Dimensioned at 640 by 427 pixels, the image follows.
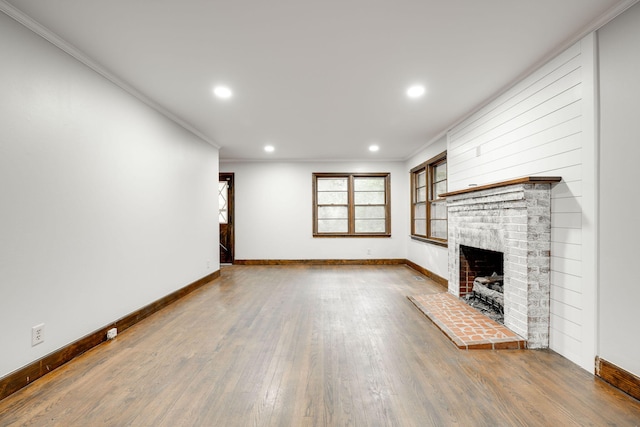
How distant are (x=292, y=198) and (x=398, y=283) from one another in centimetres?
327

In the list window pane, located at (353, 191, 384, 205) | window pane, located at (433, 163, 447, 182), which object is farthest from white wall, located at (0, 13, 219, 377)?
window pane, located at (353, 191, 384, 205)

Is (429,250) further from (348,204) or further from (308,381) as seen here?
(308,381)

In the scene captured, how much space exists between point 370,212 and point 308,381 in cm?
549

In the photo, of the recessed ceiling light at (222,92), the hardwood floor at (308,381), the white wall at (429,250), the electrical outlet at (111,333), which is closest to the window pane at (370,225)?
the white wall at (429,250)

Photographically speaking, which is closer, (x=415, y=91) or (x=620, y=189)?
(x=620, y=189)

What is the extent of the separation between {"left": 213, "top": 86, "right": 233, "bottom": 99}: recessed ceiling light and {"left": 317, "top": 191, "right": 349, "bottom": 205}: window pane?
413cm

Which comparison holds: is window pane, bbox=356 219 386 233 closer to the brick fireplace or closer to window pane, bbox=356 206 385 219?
window pane, bbox=356 206 385 219

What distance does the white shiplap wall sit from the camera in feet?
7.25

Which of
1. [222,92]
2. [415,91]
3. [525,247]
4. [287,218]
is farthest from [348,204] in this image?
[525,247]

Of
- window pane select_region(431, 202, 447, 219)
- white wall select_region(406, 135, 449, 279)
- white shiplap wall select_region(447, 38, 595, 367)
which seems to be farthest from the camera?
window pane select_region(431, 202, 447, 219)

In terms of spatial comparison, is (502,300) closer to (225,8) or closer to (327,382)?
(327,382)

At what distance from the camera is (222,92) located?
3.26m

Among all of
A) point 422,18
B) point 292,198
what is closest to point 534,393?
point 422,18

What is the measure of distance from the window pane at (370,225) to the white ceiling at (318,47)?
3.55 m
